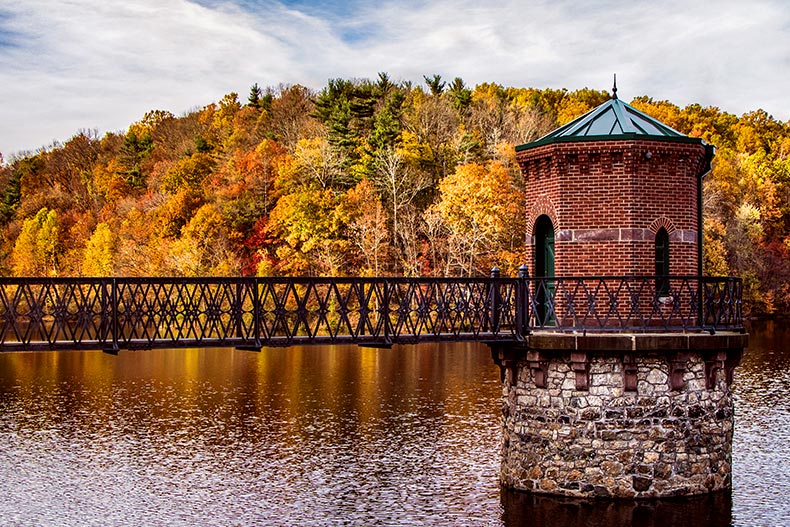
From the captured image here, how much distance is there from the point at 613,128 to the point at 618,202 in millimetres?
1554

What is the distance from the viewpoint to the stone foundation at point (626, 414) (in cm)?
1853

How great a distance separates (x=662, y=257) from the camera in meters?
20.5

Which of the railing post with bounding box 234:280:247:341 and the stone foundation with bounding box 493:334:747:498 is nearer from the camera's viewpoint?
the railing post with bounding box 234:280:247:341

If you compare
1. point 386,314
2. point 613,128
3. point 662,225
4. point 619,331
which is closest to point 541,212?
point 613,128

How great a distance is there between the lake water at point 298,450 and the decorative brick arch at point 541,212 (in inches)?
211

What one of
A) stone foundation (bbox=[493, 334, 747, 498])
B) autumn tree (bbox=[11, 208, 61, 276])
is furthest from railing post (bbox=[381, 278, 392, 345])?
autumn tree (bbox=[11, 208, 61, 276])

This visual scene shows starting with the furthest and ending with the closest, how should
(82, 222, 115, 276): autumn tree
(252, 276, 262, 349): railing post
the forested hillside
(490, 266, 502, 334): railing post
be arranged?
(82, 222, 115, 276): autumn tree → the forested hillside → (490, 266, 502, 334): railing post → (252, 276, 262, 349): railing post

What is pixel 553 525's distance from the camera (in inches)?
703

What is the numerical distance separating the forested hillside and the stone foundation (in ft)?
98.6

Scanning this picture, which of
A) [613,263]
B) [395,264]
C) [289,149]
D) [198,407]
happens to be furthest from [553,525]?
[289,149]

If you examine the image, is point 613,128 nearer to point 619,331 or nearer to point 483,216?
point 619,331

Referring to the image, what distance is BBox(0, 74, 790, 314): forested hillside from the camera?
54.0 meters

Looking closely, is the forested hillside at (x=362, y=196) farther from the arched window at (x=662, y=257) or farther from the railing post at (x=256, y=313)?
the railing post at (x=256, y=313)

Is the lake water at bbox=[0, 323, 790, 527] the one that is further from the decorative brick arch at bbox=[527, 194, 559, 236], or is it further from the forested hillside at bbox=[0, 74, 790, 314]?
the forested hillside at bbox=[0, 74, 790, 314]
